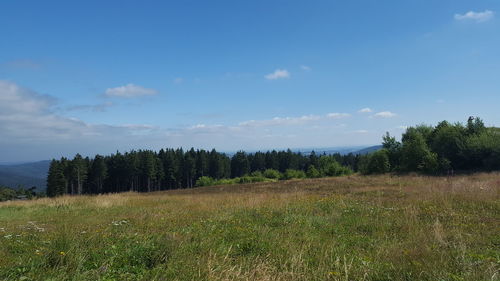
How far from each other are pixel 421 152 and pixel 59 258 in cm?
4307

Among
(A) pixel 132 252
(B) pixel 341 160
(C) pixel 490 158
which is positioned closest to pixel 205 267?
(A) pixel 132 252

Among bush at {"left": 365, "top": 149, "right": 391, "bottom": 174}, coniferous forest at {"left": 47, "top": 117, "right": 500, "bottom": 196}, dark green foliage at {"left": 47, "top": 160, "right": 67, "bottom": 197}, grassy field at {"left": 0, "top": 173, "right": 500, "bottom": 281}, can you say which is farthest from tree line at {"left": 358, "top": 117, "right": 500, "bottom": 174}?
dark green foliage at {"left": 47, "top": 160, "right": 67, "bottom": 197}

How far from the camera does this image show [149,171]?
253ft

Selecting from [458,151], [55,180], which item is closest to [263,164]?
[55,180]

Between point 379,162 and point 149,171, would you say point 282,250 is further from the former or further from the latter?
point 149,171

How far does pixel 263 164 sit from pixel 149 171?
44.2m

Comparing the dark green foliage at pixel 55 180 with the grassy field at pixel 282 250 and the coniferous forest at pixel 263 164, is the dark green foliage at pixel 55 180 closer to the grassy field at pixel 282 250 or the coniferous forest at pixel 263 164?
the coniferous forest at pixel 263 164

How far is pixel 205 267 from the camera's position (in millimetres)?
3797

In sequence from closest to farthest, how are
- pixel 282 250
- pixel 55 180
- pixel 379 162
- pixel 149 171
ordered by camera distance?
pixel 282 250, pixel 379 162, pixel 55 180, pixel 149 171

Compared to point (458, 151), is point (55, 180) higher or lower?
lower

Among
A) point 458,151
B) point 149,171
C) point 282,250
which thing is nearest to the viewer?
point 282,250

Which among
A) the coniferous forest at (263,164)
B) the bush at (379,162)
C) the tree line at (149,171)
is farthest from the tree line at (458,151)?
the tree line at (149,171)

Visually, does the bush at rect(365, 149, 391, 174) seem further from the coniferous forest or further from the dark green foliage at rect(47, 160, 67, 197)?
the dark green foliage at rect(47, 160, 67, 197)

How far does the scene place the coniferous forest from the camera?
33.7 m
